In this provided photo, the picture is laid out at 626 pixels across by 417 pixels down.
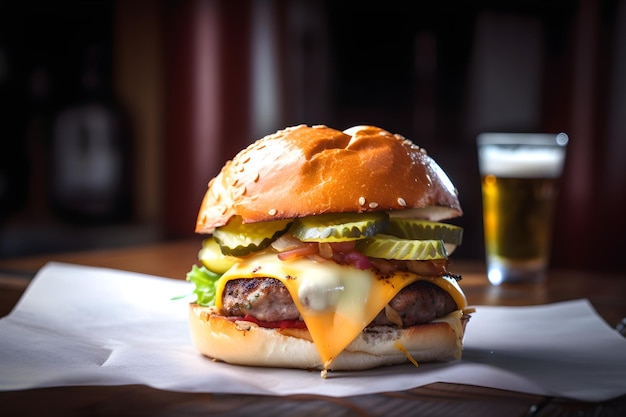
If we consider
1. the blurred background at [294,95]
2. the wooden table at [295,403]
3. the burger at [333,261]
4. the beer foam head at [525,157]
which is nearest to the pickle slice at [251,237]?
the burger at [333,261]

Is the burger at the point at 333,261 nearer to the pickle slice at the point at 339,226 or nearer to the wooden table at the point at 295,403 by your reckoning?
the pickle slice at the point at 339,226

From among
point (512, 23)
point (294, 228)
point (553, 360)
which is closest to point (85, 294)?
point (294, 228)

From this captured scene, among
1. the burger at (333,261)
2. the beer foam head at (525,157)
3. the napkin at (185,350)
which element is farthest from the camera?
the beer foam head at (525,157)

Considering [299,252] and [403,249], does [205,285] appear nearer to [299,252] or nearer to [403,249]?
[299,252]

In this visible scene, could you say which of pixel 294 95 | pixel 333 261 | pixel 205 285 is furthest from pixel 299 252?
pixel 294 95

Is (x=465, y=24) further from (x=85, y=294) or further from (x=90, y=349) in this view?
(x=90, y=349)

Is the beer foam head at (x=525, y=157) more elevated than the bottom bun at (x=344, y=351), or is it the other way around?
the beer foam head at (x=525, y=157)

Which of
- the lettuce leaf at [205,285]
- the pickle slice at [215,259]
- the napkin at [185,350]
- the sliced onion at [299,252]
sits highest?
the sliced onion at [299,252]
